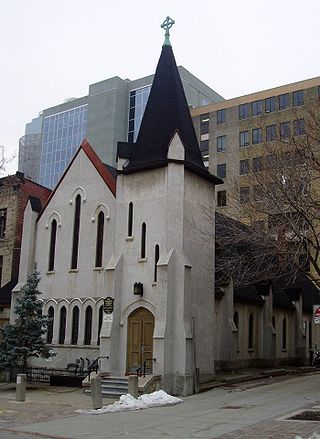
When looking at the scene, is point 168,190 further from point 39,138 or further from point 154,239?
point 39,138

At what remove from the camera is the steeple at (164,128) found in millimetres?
25391

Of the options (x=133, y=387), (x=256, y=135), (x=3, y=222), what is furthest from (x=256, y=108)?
(x=133, y=387)

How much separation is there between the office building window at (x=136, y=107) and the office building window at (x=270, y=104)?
85.1 feet

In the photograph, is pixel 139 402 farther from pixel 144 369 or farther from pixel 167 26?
pixel 167 26

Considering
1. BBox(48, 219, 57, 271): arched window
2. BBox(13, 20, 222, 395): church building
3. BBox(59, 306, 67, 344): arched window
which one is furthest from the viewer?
BBox(48, 219, 57, 271): arched window

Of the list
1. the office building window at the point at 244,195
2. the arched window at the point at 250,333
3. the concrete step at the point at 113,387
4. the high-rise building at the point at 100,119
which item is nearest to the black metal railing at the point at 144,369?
the concrete step at the point at 113,387

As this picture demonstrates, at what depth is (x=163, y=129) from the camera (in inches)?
1026

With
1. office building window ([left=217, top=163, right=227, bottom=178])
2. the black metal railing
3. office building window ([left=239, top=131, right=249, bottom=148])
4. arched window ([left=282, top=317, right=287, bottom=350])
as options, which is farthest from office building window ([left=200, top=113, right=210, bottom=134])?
the black metal railing

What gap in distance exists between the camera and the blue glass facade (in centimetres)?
9857

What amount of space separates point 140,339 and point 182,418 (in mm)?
7863

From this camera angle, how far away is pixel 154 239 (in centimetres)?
2453

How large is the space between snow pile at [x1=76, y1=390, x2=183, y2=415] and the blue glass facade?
79.9 metres

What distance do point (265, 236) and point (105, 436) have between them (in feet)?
27.1

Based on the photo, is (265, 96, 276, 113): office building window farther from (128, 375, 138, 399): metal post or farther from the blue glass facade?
(128, 375, 138, 399): metal post
